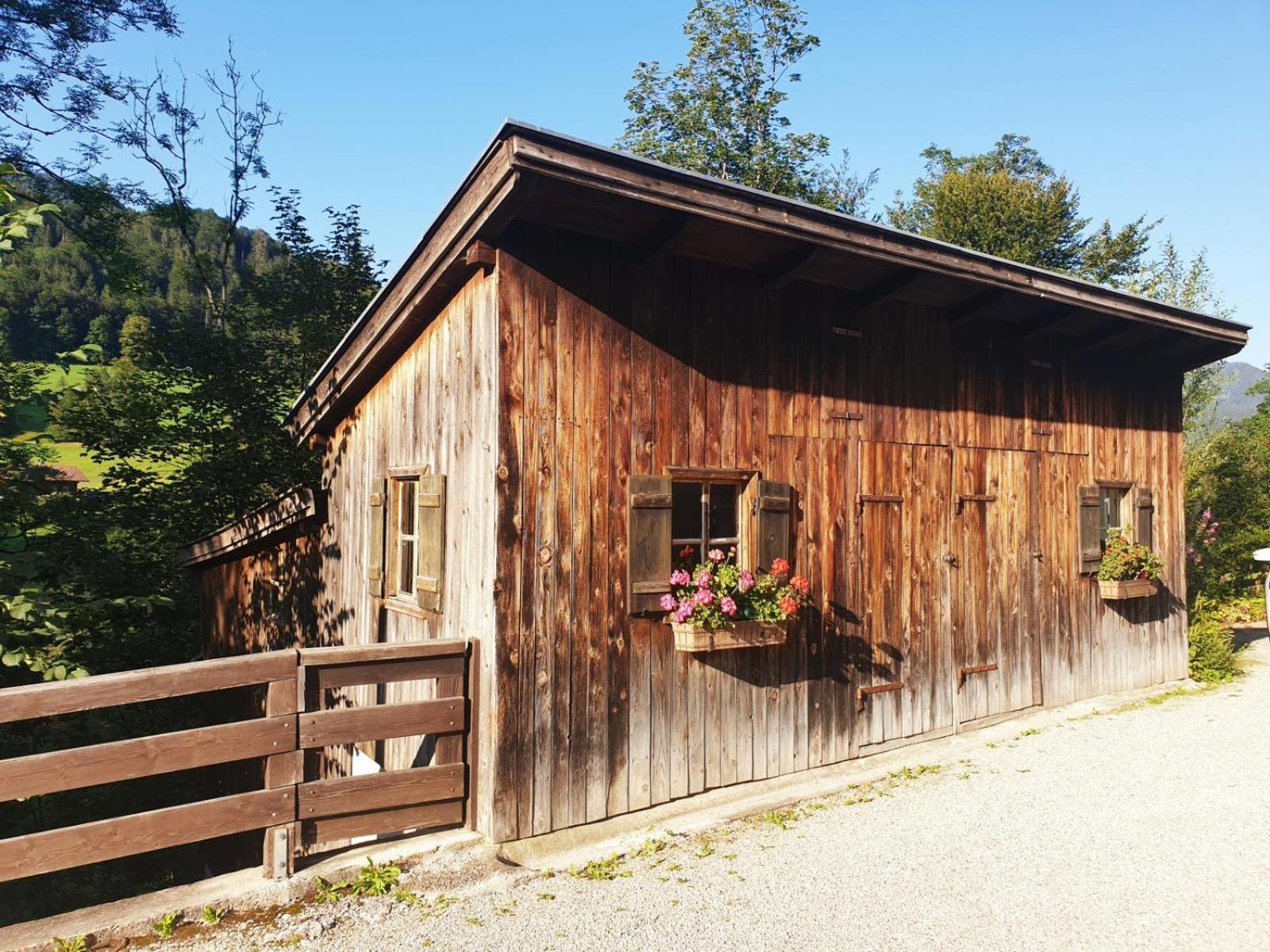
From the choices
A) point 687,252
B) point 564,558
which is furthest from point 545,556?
point 687,252

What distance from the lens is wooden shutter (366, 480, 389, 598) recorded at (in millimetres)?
6332

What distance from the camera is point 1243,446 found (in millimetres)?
15992

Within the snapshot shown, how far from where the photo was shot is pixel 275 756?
4.02 m

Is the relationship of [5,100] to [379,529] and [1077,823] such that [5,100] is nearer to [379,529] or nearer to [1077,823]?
[379,529]

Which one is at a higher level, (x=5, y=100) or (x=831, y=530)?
(x=5, y=100)

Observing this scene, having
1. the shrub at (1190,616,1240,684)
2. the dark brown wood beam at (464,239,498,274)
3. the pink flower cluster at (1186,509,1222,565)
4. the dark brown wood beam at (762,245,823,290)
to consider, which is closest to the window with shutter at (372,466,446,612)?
the dark brown wood beam at (464,239,498,274)

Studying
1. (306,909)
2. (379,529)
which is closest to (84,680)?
(306,909)

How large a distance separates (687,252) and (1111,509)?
6013 millimetres

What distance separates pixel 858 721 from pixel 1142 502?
4806 millimetres

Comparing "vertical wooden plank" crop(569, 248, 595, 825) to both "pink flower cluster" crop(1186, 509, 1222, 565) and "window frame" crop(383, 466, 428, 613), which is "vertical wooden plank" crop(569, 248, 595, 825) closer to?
"window frame" crop(383, 466, 428, 613)

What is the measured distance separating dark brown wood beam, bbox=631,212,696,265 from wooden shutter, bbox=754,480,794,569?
66.2 inches

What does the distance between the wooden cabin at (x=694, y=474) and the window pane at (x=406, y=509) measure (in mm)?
25

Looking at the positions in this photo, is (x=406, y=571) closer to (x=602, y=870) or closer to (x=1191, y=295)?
(x=602, y=870)

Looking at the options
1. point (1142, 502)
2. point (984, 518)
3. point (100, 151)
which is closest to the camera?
point (984, 518)
